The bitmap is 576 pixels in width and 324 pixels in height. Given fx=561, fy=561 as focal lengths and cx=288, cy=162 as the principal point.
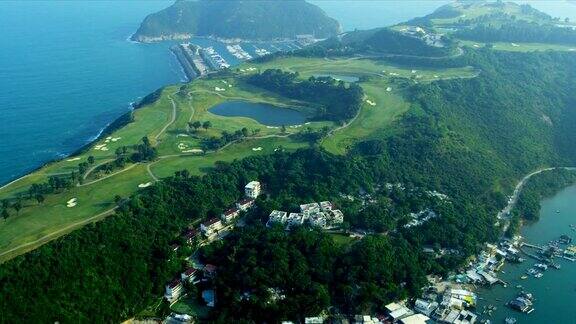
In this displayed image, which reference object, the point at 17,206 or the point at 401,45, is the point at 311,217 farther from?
the point at 401,45

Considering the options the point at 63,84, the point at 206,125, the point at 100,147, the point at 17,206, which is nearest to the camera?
the point at 17,206

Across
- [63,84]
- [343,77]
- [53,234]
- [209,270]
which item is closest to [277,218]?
[209,270]

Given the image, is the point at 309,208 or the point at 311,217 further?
the point at 309,208

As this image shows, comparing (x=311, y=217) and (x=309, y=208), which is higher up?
(x=309, y=208)

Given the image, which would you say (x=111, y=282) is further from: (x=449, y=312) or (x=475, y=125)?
(x=475, y=125)

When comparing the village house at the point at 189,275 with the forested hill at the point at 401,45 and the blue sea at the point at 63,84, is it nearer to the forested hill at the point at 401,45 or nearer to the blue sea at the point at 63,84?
the blue sea at the point at 63,84

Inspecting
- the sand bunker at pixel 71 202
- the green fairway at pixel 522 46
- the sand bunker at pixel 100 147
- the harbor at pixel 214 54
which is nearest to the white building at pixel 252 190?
the sand bunker at pixel 71 202
